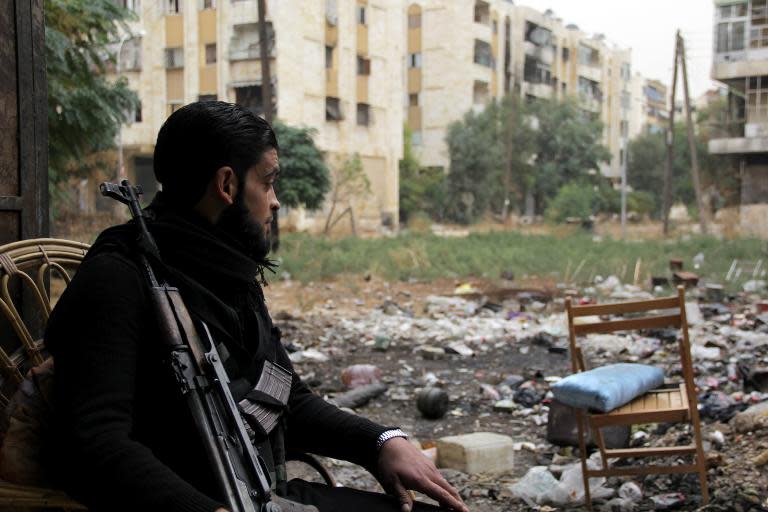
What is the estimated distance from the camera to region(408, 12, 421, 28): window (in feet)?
142

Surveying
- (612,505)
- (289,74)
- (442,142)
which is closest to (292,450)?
(612,505)

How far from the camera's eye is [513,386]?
664cm

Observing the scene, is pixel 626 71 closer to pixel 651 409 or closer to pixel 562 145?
pixel 562 145

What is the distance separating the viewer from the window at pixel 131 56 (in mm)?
26719

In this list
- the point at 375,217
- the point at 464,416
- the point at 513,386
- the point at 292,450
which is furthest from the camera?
A: the point at 375,217

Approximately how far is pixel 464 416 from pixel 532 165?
3682 centimetres

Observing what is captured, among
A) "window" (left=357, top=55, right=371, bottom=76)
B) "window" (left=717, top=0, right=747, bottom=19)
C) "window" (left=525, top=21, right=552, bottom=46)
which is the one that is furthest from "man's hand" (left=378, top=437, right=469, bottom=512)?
"window" (left=525, top=21, right=552, bottom=46)

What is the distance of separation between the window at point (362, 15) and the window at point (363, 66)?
1378 mm

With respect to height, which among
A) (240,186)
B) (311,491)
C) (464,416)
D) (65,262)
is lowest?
(464,416)

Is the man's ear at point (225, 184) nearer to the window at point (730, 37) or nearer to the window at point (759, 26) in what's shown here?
the window at point (759, 26)

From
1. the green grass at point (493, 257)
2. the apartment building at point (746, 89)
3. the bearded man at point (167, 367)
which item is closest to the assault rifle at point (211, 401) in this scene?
the bearded man at point (167, 367)

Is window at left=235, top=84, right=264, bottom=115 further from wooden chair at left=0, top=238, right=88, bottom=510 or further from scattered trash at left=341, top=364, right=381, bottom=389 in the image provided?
wooden chair at left=0, top=238, right=88, bottom=510

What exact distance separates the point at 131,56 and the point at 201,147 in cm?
2783

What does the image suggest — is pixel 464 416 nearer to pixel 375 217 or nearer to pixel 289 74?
pixel 289 74
